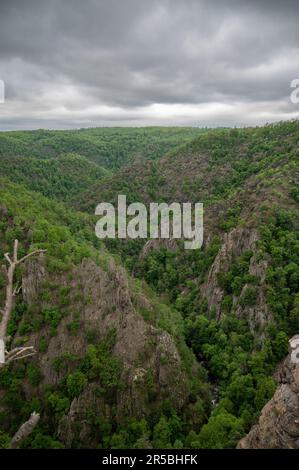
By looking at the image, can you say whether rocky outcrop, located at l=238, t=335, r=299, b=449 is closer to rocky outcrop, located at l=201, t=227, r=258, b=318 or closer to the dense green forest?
the dense green forest

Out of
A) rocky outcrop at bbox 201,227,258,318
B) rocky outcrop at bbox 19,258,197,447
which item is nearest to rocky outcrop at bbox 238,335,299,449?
rocky outcrop at bbox 19,258,197,447

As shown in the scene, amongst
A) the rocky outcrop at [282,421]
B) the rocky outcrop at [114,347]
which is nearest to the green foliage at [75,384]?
the rocky outcrop at [114,347]

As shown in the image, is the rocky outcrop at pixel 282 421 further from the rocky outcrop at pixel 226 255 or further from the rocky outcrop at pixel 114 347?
the rocky outcrop at pixel 226 255

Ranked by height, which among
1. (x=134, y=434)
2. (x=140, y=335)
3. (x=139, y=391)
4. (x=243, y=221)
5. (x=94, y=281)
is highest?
(x=243, y=221)

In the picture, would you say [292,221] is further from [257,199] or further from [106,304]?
[106,304]

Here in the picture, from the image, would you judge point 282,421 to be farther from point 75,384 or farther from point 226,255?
point 226,255

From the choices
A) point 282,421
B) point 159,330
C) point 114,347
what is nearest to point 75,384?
point 114,347

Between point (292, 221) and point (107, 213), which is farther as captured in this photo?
point (107, 213)

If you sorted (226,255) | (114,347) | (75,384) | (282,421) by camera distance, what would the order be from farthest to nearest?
1. (226,255)
2. (114,347)
3. (75,384)
4. (282,421)

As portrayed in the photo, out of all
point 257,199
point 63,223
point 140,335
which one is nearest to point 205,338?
point 140,335
